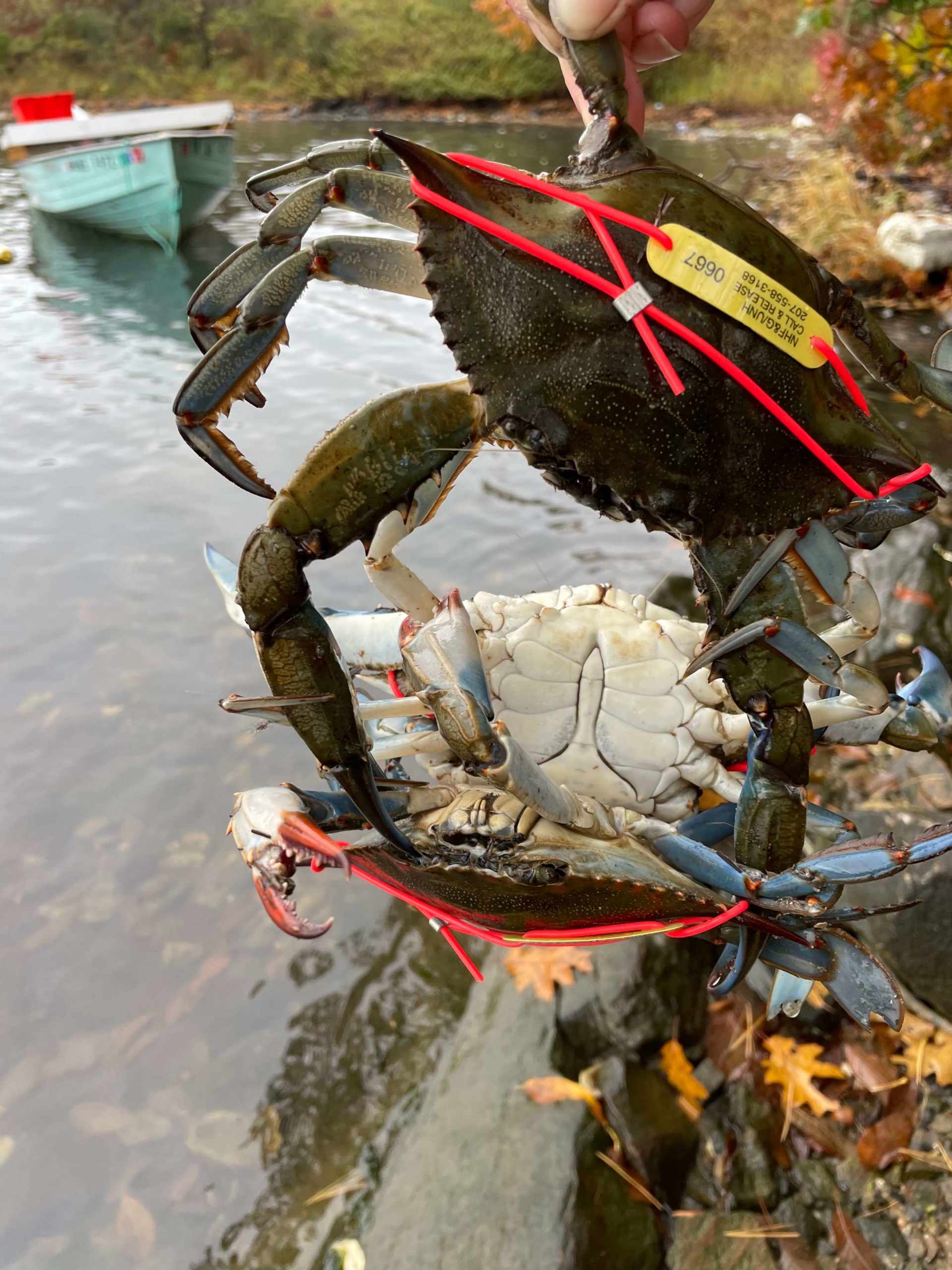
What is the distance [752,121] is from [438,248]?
32.9 m

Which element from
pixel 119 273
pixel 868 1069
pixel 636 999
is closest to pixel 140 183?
pixel 119 273

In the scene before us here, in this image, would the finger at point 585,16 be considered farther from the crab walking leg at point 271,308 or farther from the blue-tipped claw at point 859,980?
the blue-tipped claw at point 859,980

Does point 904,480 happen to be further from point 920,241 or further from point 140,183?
point 140,183

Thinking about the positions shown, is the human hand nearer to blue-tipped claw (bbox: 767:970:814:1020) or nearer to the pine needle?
blue-tipped claw (bbox: 767:970:814:1020)

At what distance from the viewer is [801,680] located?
5.05ft

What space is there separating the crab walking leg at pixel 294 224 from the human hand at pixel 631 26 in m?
0.38

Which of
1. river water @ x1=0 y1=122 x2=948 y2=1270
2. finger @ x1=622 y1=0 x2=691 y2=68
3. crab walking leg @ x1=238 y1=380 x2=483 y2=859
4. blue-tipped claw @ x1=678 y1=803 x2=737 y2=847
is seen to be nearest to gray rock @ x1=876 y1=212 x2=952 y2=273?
river water @ x1=0 y1=122 x2=948 y2=1270

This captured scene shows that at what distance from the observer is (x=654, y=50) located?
1728mm

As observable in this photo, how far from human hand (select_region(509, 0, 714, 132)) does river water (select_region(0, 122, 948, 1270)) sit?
3.06m

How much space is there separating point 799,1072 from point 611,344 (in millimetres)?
2793

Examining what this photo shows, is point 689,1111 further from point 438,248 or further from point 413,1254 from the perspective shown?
point 438,248

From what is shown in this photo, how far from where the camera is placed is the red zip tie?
4.15 ft

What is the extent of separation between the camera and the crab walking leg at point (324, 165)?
1.60m

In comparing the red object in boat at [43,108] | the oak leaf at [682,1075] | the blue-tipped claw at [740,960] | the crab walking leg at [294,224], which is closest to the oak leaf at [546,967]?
the oak leaf at [682,1075]
